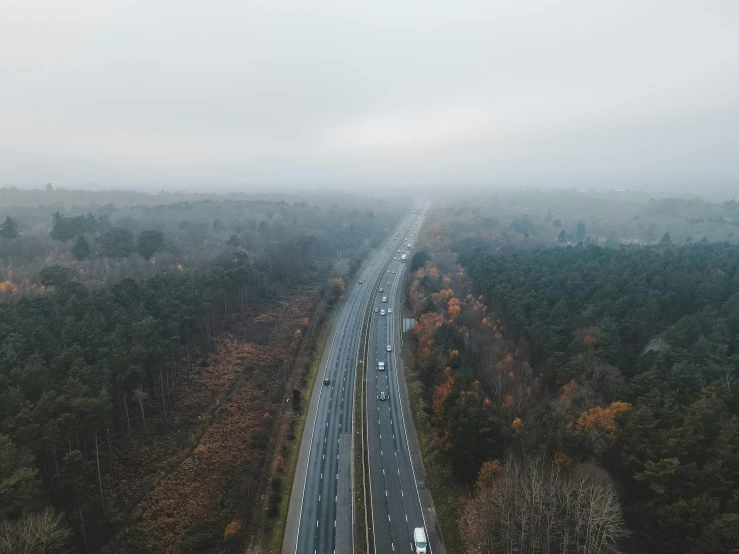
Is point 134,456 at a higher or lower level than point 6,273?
lower

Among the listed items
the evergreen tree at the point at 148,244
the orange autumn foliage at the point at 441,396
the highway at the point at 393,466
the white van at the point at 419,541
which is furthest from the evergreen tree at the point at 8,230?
the white van at the point at 419,541

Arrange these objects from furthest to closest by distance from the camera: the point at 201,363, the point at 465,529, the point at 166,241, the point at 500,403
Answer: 1. the point at 166,241
2. the point at 201,363
3. the point at 500,403
4. the point at 465,529

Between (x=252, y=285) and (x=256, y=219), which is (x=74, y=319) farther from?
(x=256, y=219)

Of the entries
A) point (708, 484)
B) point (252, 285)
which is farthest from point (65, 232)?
point (708, 484)

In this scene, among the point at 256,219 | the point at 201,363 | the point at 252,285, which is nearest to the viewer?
the point at 201,363

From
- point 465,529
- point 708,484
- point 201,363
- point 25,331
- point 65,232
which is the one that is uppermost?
point 65,232

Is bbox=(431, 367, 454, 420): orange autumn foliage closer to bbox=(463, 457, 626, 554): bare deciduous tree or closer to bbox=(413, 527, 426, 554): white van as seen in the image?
bbox=(463, 457, 626, 554): bare deciduous tree
